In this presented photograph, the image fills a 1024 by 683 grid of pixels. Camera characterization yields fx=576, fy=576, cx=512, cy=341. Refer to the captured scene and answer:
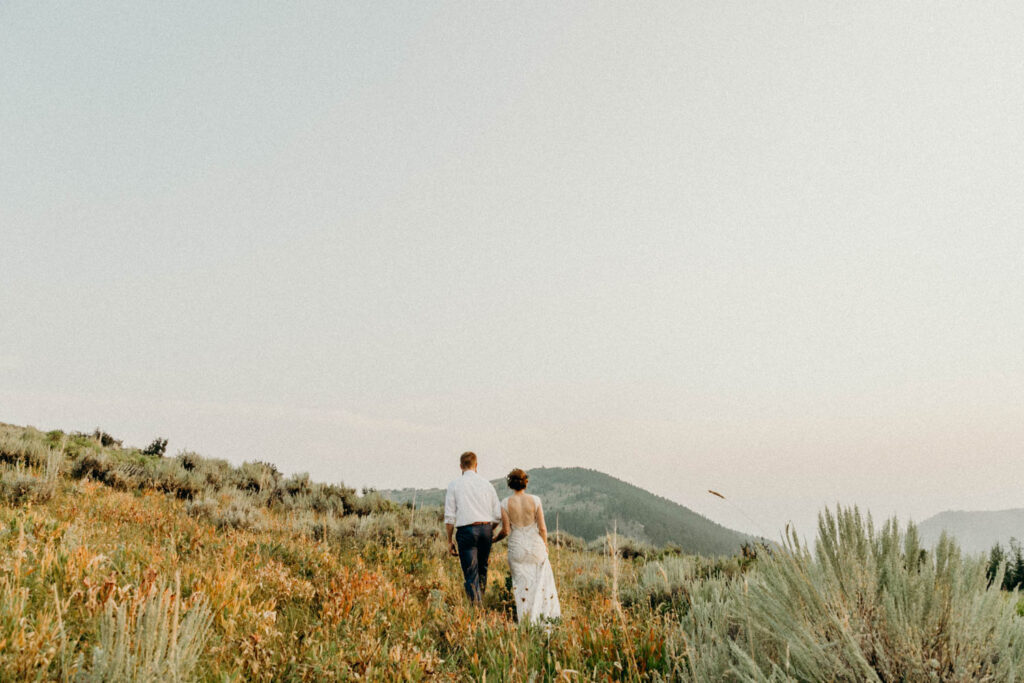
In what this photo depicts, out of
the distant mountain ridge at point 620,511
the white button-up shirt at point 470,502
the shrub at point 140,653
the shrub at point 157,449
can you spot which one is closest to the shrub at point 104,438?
the shrub at point 157,449

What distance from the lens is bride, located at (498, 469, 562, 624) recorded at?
7.61 meters

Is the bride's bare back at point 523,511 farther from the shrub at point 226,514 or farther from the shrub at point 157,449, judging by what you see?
the shrub at point 157,449

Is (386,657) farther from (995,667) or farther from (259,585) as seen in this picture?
(995,667)

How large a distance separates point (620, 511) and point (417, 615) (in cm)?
5926

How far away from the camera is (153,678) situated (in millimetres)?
3092

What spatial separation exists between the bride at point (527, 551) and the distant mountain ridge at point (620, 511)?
4475 cm

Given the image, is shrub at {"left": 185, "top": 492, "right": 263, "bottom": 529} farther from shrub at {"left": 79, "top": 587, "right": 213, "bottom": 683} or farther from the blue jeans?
shrub at {"left": 79, "top": 587, "right": 213, "bottom": 683}

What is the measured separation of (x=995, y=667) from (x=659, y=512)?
230ft

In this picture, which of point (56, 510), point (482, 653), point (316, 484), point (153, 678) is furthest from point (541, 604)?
point (316, 484)

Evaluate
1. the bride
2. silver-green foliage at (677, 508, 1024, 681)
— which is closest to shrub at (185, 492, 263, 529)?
the bride

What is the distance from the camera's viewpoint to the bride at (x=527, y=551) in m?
7.61

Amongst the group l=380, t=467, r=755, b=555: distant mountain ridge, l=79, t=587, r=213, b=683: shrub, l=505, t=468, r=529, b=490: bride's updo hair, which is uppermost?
l=505, t=468, r=529, b=490: bride's updo hair

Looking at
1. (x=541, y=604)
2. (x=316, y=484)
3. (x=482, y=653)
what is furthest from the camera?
(x=316, y=484)

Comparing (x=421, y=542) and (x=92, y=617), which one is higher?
(x=92, y=617)
